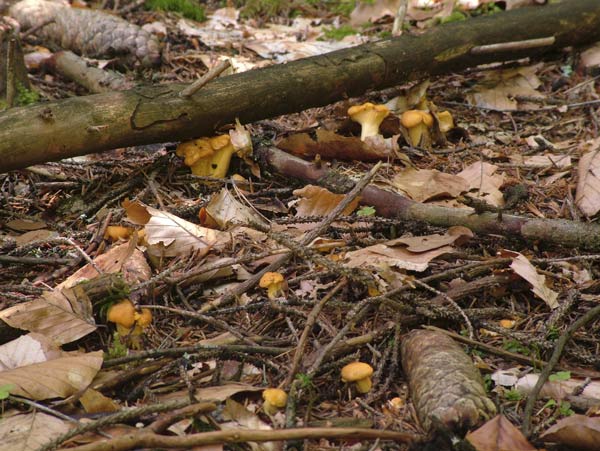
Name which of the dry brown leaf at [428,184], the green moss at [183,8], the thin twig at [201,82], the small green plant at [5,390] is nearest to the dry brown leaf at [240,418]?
the small green plant at [5,390]

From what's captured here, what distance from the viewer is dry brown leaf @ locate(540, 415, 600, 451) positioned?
1967mm

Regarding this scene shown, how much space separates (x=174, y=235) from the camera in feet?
10.6

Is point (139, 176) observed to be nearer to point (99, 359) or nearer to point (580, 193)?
point (99, 359)

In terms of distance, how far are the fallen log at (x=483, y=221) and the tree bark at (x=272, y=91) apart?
32.9 inches

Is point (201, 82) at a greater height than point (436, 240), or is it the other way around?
point (201, 82)

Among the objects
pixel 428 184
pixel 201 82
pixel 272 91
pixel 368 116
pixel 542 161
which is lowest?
pixel 542 161

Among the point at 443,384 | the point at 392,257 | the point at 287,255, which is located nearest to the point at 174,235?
the point at 287,255

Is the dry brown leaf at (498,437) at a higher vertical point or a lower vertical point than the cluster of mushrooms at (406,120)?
higher

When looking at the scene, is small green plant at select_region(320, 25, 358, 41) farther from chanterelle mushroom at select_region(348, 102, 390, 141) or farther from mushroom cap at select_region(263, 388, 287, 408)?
mushroom cap at select_region(263, 388, 287, 408)

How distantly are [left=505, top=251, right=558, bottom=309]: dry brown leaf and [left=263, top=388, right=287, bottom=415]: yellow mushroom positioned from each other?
117cm

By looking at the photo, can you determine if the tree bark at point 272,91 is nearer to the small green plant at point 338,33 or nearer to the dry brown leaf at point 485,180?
the dry brown leaf at point 485,180

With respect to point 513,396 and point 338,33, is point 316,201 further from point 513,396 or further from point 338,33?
point 338,33

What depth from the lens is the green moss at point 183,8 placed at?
723cm

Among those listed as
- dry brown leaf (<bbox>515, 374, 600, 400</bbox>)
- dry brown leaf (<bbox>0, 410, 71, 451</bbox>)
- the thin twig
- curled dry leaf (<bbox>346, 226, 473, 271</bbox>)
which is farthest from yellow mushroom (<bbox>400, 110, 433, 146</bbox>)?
dry brown leaf (<bbox>0, 410, 71, 451</bbox>)
